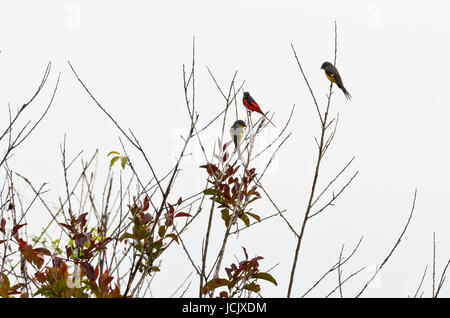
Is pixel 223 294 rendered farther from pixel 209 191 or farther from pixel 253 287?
pixel 209 191

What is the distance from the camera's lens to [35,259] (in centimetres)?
250

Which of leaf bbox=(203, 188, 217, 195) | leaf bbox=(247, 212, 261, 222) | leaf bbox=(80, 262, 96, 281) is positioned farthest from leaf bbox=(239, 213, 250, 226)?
leaf bbox=(80, 262, 96, 281)

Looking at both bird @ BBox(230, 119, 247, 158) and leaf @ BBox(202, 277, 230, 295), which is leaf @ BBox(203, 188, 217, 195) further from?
Answer: bird @ BBox(230, 119, 247, 158)

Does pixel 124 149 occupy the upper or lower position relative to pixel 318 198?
upper

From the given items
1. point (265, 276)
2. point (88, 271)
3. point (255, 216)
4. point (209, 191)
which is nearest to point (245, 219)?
point (255, 216)

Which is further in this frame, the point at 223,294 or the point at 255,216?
the point at 255,216

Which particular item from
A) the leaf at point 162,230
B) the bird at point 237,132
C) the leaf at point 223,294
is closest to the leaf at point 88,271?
the leaf at point 162,230

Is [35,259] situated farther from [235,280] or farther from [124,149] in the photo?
[235,280]

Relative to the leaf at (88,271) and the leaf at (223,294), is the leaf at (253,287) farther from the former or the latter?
the leaf at (88,271)

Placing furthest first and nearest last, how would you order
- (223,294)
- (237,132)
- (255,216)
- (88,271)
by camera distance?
(237,132), (255,216), (223,294), (88,271)

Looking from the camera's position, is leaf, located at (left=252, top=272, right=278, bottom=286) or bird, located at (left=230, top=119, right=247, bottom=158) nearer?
leaf, located at (left=252, top=272, right=278, bottom=286)

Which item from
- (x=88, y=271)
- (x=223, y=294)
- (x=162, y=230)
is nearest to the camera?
(x=88, y=271)
